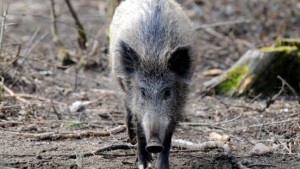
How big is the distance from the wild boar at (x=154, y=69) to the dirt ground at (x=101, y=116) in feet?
1.09

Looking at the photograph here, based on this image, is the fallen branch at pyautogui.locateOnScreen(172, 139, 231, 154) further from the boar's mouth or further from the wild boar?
the boar's mouth

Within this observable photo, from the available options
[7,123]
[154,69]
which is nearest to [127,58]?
[154,69]

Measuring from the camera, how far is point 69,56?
886 centimetres

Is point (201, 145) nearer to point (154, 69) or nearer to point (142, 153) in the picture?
point (142, 153)

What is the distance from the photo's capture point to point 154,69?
4.94 m

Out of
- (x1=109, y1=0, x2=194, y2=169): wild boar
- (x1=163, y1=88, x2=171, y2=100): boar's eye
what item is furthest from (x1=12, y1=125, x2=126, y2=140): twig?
(x1=163, y1=88, x2=171, y2=100): boar's eye

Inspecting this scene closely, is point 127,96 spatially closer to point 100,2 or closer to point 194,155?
point 194,155

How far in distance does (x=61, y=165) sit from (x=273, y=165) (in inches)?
70.2

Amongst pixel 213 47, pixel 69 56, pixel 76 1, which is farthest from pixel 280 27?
pixel 76 1

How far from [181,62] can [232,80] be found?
115 inches

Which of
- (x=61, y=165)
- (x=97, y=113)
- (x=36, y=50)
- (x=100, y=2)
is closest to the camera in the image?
(x=61, y=165)

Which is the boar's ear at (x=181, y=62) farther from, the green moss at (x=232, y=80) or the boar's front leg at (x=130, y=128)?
the green moss at (x=232, y=80)

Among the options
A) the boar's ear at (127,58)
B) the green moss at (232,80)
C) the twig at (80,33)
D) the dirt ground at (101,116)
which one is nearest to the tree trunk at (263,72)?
the green moss at (232,80)

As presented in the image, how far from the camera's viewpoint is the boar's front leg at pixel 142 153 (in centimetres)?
514
